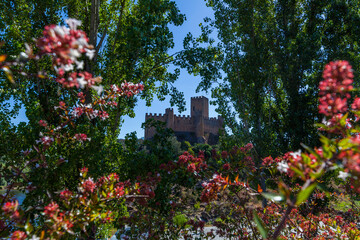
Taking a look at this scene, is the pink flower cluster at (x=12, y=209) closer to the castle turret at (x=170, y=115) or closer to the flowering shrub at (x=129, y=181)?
the flowering shrub at (x=129, y=181)

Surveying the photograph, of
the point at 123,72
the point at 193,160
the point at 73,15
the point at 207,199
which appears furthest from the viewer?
the point at 73,15

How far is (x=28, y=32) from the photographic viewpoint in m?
5.12

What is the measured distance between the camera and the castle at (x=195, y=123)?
44375 millimetres

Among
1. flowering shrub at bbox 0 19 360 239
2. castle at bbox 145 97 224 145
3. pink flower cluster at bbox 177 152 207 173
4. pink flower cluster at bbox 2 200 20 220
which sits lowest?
pink flower cluster at bbox 2 200 20 220

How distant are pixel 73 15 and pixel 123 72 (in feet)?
6.84

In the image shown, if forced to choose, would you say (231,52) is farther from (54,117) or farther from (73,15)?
(54,117)

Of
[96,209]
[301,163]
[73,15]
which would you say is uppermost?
[73,15]

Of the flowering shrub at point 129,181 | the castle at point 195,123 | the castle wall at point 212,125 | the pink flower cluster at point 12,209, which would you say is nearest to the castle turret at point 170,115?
the castle at point 195,123

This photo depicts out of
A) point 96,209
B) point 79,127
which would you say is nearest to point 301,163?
point 96,209

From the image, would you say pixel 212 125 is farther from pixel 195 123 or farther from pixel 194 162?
pixel 194 162

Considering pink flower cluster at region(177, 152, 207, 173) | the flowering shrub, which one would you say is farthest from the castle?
pink flower cluster at region(177, 152, 207, 173)

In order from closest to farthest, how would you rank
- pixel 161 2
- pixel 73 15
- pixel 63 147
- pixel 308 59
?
1. pixel 63 147
2. pixel 161 2
3. pixel 73 15
4. pixel 308 59

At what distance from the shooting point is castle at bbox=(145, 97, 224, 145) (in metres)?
44.4

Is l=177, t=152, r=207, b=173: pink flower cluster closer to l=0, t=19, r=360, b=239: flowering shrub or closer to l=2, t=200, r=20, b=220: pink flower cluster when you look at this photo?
l=0, t=19, r=360, b=239: flowering shrub
